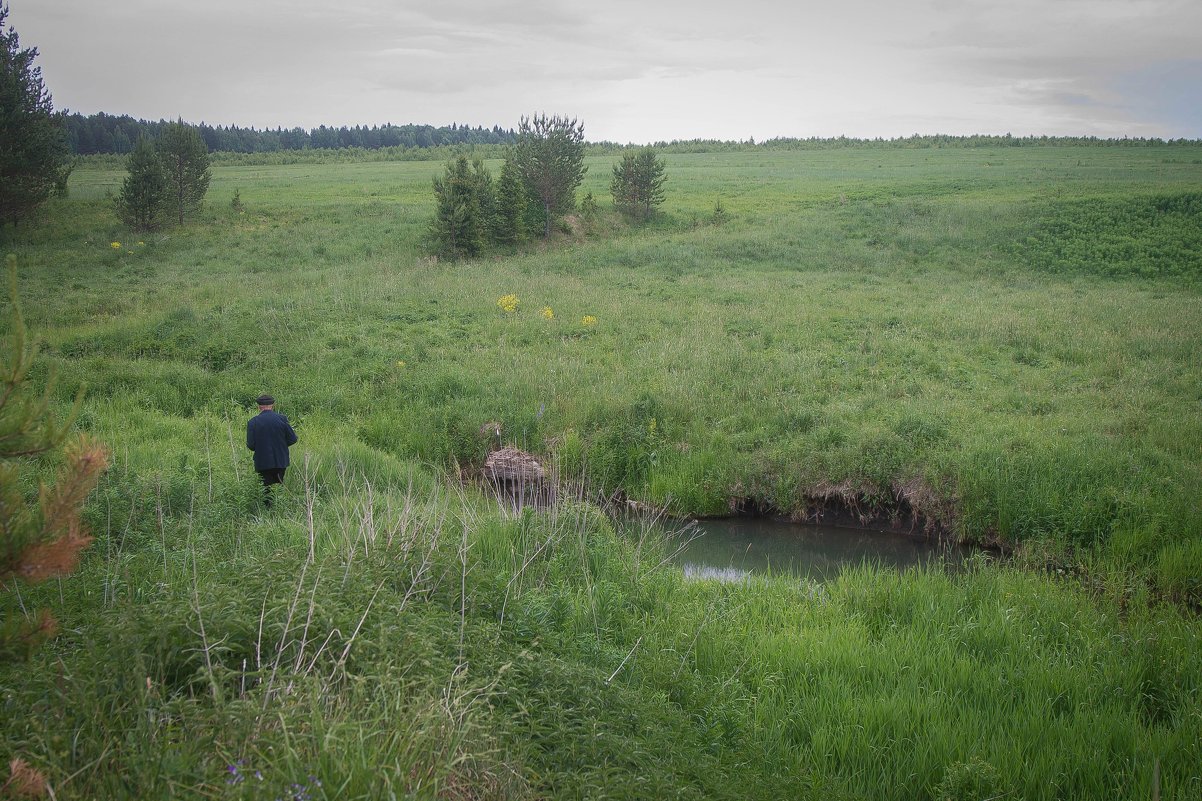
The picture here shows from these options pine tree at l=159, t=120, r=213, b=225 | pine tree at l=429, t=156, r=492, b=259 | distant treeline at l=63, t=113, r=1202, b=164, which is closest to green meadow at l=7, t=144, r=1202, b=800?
pine tree at l=429, t=156, r=492, b=259

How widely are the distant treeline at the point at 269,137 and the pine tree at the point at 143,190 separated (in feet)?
133

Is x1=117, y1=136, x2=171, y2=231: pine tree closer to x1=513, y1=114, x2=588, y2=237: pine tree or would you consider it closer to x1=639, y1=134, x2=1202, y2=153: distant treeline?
x1=513, y1=114, x2=588, y2=237: pine tree

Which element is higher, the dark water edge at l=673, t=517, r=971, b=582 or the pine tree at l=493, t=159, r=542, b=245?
the pine tree at l=493, t=159, r=542, b=245

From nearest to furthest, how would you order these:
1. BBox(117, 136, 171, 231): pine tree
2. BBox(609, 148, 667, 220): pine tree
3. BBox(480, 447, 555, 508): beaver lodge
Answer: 1. BBox(480, 447, 555, 508): beaver lodge
2. BBox(117, 136, 171, 231): pine tree
3. BBox(609, 148, 667, 220): pine tree

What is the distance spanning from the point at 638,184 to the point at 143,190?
23541 millimetres

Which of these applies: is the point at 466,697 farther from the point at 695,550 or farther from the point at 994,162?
the point at 994,162

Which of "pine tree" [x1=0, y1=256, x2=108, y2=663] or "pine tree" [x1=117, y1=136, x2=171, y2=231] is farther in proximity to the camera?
"pine tree" [x1=117, y1=136, x2=171, y2=231]

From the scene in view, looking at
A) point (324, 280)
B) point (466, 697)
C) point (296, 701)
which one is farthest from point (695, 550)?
point (324, 280)

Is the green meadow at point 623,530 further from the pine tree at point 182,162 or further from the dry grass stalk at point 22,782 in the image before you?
the pine tree at point 182,162

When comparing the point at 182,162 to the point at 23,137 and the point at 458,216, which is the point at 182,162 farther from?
the point at 458,216

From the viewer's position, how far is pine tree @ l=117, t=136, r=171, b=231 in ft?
111

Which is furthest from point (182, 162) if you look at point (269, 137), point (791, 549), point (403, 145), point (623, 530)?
point (269, 137)

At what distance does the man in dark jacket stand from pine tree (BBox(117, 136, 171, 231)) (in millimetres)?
30932

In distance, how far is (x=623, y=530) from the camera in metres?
10.3
